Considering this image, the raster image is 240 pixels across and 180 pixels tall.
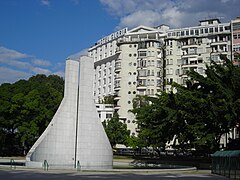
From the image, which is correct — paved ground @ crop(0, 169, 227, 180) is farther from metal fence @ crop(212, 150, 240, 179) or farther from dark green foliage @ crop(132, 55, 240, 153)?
dark green foliage @ crop(132, 55, 240, 153)

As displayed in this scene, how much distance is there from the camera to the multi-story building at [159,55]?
8581 cm

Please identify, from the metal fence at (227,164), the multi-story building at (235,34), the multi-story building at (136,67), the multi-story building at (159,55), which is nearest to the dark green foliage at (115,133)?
the multi-story building at (159,55)

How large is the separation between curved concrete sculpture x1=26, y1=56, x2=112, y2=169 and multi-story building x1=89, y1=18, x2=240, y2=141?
173ft

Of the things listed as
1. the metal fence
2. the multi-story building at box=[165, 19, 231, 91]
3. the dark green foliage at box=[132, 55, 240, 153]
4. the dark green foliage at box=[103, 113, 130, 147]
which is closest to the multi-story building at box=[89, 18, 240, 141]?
the multi-story building at box=[165, 19, 231, 91]

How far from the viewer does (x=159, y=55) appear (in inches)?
3659

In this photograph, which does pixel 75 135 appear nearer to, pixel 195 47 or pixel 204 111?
pixel 204 111

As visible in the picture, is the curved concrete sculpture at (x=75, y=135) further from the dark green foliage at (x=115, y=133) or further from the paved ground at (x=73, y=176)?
the dark green foliage at (x=115, y=133)

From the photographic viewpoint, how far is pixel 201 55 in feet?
283

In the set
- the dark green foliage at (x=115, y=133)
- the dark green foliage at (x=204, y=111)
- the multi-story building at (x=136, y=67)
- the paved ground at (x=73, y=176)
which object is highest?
the multi-story building at (x=136, y=67)

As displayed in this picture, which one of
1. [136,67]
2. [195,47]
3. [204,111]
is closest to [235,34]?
[195,47]

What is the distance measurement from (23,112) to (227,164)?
113 feet

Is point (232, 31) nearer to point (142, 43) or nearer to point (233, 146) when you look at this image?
point (142, 43)

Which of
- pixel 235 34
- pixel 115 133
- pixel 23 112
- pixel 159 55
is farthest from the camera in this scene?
pixel 159 55

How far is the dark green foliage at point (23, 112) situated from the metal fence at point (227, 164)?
31210mm
